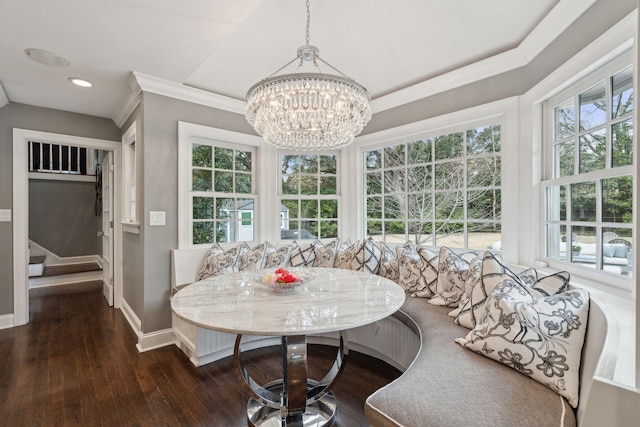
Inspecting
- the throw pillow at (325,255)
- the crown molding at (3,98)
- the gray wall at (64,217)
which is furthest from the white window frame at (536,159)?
the gray wall at (64,217)

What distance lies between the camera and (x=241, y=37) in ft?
6.64

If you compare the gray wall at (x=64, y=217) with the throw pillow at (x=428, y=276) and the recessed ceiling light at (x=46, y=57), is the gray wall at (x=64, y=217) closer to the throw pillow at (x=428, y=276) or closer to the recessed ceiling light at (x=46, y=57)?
the recessed ceiling light at (x=46, y=57)

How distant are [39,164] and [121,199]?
140 inches

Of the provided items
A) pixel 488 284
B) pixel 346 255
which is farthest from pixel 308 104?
pixel 346 255

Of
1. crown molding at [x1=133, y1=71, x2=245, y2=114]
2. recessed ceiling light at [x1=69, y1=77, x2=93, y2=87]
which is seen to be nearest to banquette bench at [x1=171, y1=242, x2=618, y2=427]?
crown molding at [x1=133, y1=71, x2=245, y2=114]

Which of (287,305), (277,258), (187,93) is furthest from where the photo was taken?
(277,258)

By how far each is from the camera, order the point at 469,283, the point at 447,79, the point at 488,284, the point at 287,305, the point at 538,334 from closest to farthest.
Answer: the point at 538,334 → the point at 287,305 → the point at 488,284 → the point at 469,283 → the point at 447,79

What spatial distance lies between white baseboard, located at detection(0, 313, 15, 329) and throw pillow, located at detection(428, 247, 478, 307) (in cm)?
426

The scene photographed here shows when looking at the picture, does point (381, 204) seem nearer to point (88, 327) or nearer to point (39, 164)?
point (88, 327)

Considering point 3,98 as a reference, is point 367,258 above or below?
below

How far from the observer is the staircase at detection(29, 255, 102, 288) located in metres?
4.74

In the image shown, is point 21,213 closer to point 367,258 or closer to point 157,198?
point 157,198

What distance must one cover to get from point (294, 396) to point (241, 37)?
2297 mm

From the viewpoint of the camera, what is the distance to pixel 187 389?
1.96 meters
